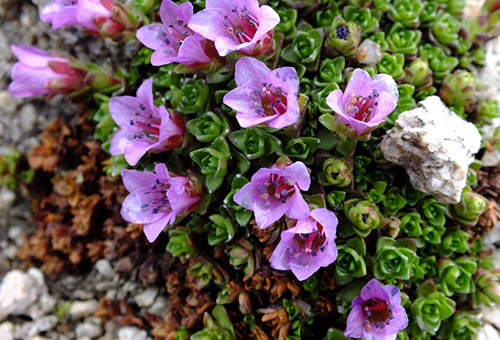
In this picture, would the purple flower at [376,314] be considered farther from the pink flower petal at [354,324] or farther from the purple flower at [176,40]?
the purple flower at [176,40]

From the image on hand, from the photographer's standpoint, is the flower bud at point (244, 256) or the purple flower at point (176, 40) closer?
the purple flower at point (176, 40)

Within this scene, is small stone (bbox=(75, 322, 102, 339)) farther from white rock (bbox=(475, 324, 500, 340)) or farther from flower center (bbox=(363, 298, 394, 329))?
white rock (bbox=(475, 324, 500, 340))

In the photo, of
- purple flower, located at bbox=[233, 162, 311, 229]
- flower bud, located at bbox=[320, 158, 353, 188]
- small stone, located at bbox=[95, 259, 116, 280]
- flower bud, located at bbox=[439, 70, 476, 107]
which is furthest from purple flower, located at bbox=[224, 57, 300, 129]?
small stone, located at bbox=[95, 259, 116, 280]

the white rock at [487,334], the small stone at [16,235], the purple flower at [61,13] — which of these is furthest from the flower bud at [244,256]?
the small stone at [16,235]

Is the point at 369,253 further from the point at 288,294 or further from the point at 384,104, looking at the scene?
the point at 384,104

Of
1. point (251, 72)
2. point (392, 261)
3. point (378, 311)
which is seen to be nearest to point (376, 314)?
point (378, 311)

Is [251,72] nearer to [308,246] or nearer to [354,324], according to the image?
[308,246]
